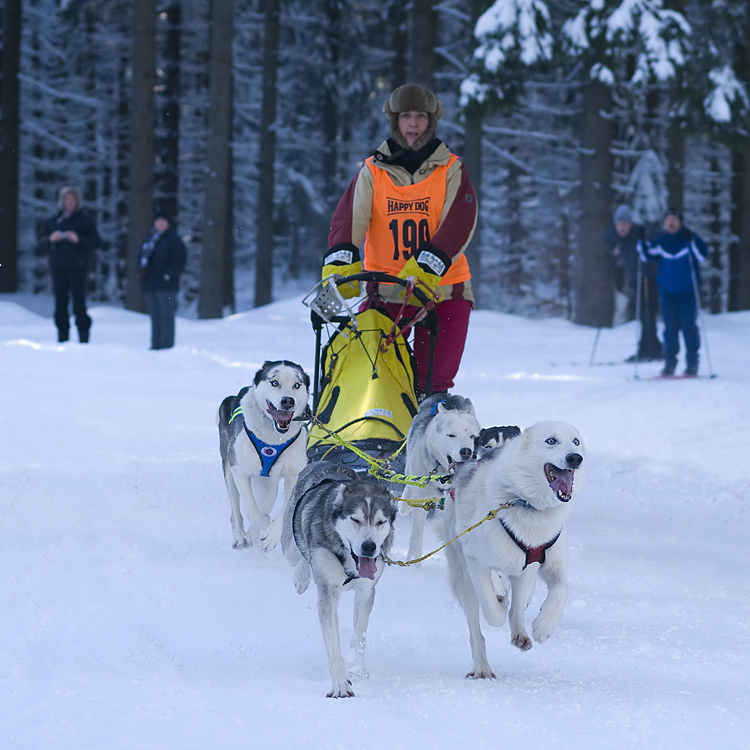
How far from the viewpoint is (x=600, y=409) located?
360 inches

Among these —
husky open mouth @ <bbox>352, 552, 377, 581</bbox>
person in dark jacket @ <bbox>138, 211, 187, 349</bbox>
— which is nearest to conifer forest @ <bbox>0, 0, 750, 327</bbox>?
person in dark jacket @ <bbox>138, 211, 187, 349</bbox>

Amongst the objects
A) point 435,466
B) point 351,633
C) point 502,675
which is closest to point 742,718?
point 502,675

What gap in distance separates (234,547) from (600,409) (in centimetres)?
487

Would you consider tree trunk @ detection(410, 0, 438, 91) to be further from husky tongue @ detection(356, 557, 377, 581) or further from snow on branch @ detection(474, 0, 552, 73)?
husky tongue @ detection(356, 557, 377, 581)

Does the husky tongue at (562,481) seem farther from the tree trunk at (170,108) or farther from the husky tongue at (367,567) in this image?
the tree trunk at (170,108)

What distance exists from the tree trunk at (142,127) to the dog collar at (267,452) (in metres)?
14.0

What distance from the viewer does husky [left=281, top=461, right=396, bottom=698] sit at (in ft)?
11.0

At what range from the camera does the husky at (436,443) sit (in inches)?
181

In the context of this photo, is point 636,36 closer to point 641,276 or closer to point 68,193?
point 641,276

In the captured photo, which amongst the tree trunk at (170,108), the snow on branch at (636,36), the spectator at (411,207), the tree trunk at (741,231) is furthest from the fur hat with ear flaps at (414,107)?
the tree trunk at (170,108)

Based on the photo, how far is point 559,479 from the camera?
332cm

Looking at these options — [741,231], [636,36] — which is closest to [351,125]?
[741,231]

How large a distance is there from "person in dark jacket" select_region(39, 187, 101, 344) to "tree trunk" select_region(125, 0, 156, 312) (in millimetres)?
5297

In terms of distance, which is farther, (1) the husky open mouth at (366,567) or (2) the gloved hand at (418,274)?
(2) the gloved hand at (418,274)
